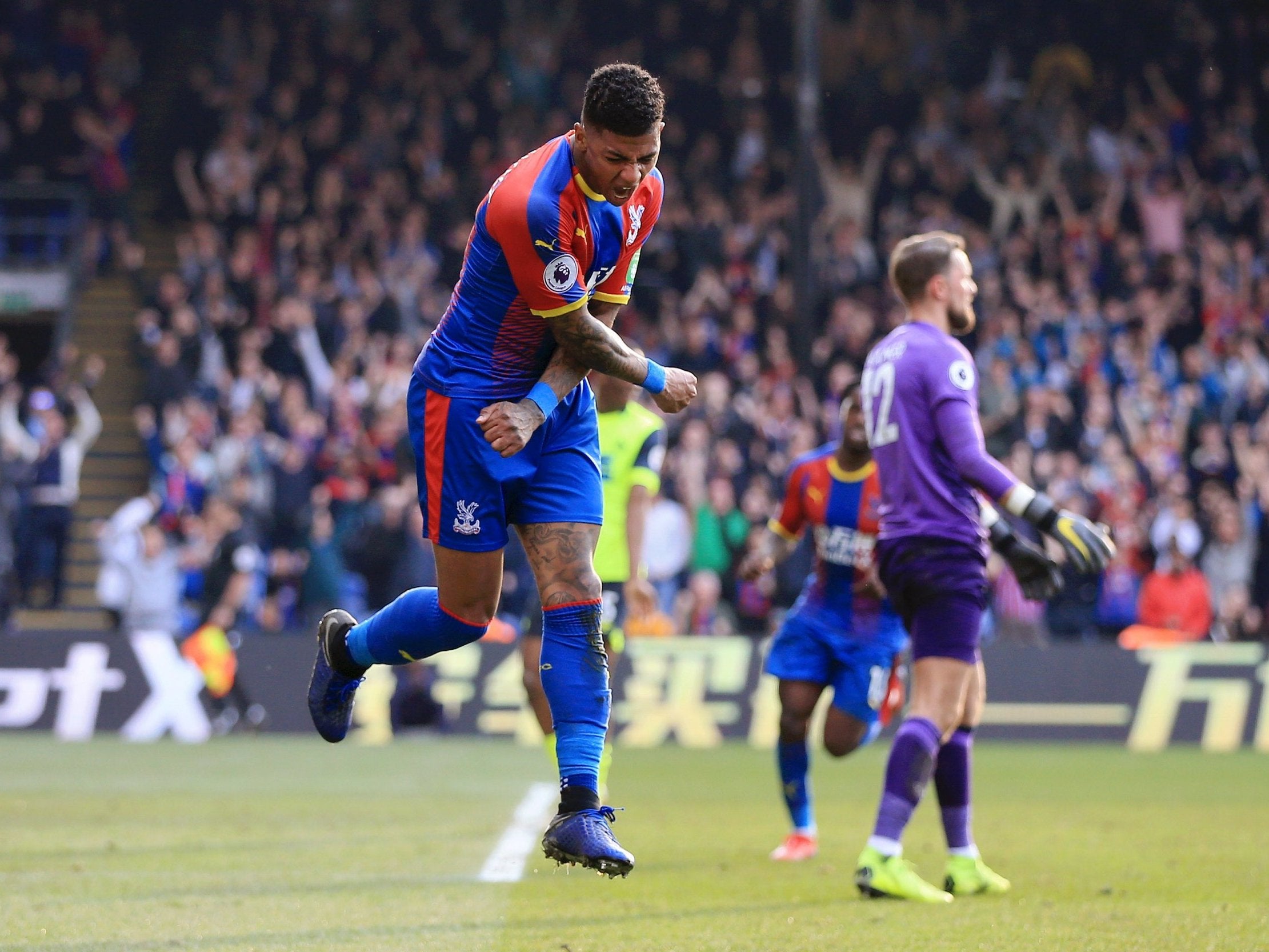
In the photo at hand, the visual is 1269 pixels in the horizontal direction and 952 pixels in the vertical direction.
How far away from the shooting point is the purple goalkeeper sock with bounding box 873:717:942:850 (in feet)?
20.8

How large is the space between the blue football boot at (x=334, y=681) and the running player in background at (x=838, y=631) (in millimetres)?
2474

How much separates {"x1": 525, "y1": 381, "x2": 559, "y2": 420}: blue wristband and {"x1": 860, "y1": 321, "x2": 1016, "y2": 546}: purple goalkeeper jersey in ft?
5.61

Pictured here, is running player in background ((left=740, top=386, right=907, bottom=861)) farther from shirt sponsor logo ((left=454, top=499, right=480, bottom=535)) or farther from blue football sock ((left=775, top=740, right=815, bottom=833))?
shirt sponsor logo ((left=454, top=499, right=480, bottom=535))

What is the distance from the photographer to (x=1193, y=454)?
1923 cm

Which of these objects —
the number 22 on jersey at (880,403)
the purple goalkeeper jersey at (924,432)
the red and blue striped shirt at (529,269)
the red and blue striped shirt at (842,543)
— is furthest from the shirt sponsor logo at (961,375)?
the red and blue striped shirt at (842,543)

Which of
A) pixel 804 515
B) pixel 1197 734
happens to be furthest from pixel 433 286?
pixel 804 515

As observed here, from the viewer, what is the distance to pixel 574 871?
7.54m

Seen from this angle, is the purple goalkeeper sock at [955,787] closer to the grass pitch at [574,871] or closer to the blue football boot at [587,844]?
the grass pitch at [574,871]

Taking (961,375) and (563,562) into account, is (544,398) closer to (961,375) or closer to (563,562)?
(563,562)

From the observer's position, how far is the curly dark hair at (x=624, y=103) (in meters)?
4.94

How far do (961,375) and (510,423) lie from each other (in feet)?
6.68

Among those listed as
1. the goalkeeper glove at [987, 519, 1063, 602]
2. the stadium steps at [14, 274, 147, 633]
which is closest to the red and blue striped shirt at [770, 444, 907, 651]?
the goalkeeper glove at [987, 519, 1063, 602]

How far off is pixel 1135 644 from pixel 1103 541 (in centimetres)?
1096

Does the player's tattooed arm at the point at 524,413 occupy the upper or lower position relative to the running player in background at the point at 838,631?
upper
